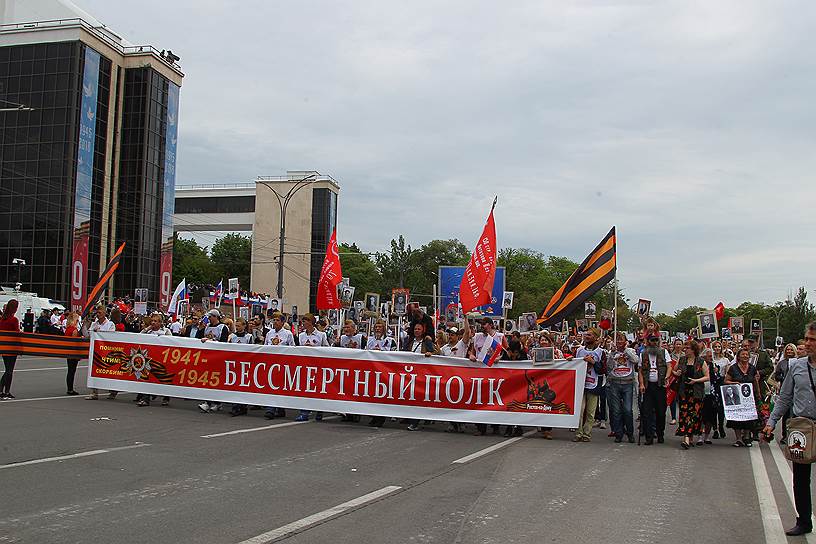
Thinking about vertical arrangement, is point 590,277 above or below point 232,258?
below

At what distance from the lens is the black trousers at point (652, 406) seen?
1251cm

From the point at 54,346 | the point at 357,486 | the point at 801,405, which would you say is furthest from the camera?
the point at 54,346

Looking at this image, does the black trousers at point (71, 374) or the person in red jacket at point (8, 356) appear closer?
the person in red jacket at point (8, 356)

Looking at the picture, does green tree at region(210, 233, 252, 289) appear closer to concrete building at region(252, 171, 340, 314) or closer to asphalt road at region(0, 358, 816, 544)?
concrete building at region(252, 171, 340, 314)

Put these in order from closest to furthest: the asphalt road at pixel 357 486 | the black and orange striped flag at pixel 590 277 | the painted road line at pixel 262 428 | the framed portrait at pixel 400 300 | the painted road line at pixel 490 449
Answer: the asphalt road at pixel 357 486
the painted road line at pixel 490 449
the painted road line at pixel 262 428
the black and orange striped flag at pixel 590 277
the framed portrait at pixel 400 300

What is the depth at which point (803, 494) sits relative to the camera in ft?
22.4

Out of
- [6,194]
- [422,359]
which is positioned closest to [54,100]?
[6,194]

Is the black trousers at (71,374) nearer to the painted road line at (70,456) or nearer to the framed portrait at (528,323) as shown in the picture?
the painted road line at (70,456)

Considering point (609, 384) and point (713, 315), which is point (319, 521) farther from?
point (713, 315)

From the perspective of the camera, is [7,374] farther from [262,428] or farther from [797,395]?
[797,395]

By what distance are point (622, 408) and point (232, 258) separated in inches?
4059

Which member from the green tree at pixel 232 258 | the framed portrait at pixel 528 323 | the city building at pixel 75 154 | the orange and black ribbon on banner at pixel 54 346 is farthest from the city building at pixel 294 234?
the orange and black ribbon on banner at pixel 54 346

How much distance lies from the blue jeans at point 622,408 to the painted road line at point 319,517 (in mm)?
5895

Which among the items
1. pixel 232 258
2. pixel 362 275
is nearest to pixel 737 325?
pixel 362 275
